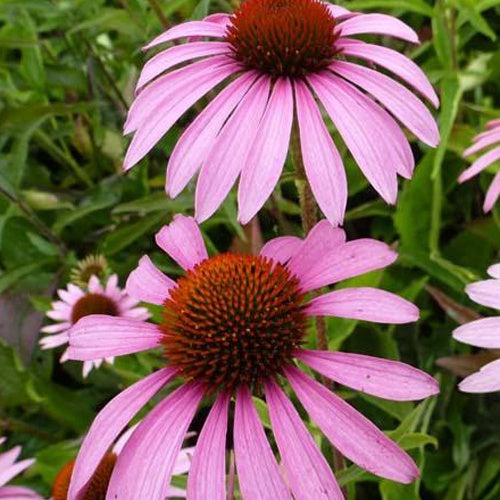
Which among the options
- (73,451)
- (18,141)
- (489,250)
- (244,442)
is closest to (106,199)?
(18,141)

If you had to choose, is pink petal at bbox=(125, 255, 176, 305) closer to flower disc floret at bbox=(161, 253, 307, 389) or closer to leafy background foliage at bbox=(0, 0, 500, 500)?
flower disc floret at bbox=(161, 253, 307, 389)

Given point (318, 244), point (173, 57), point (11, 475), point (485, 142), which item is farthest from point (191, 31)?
point (11, 475)

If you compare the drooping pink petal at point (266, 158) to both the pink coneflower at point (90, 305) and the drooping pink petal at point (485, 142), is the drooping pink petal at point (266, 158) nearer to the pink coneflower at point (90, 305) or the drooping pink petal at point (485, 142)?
the drooping pink petal at point (485, 142)

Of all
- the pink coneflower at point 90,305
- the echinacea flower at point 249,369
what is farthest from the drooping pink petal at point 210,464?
the pink coneflower at point 90,305

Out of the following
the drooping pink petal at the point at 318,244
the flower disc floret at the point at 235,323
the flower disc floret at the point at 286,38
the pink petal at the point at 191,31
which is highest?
the pink petal at the point at 191,31

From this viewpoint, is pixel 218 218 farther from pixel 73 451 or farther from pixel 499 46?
pixel 499 46

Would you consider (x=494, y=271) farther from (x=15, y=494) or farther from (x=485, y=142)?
(x=15, y=494)

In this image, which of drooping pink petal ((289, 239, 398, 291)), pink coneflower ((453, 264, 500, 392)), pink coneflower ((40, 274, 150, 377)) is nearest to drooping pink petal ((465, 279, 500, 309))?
pink coneflower ((453, 264, 500, 392))
